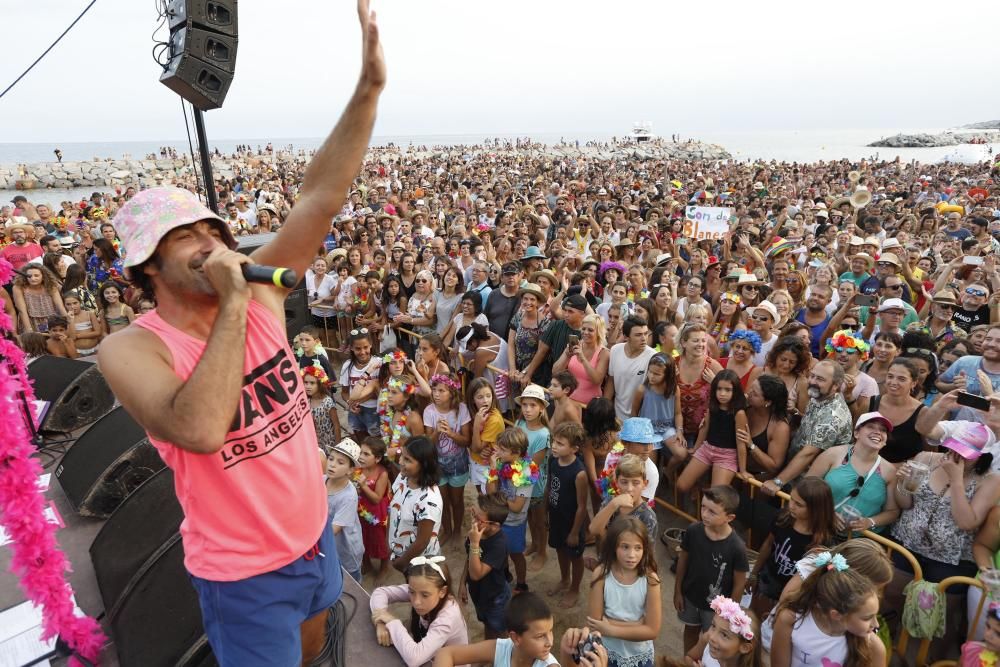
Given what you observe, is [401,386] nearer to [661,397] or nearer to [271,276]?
[661,397]

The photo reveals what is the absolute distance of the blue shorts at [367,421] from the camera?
543 cm

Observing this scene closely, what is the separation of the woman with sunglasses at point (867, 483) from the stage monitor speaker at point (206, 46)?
4.96 m

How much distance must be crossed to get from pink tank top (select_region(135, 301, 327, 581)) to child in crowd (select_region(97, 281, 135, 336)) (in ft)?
21.2

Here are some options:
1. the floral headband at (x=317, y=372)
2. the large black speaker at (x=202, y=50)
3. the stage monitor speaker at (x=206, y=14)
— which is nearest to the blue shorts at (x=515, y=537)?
the floral headband at (x=317, y=372)

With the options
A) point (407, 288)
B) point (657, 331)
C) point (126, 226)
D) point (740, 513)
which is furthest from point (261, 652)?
point (407, 288)

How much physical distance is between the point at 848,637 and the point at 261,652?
246 centimetres

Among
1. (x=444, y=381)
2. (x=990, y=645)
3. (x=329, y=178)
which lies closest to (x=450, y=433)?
(x=444, y=381)

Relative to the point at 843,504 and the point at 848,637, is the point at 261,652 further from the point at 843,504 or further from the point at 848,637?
the point at 843,504

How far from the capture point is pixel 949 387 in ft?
13.7

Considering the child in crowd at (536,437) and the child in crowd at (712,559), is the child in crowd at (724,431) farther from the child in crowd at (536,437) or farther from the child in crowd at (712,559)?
the child in crowd at (536,437)

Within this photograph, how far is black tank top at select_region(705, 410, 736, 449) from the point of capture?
4238mm

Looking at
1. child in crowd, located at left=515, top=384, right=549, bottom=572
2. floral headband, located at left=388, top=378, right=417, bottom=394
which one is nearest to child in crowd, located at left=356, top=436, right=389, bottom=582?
floral headband, located at left=388, top=378, right=417, bottom=394

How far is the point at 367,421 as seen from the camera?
5.48 metres

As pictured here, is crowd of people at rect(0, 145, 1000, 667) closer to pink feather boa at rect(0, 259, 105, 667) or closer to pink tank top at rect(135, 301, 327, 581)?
pink tank top at rect(135, 301, 327, 581)
